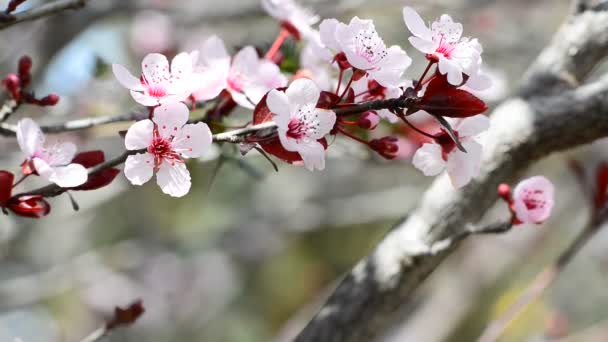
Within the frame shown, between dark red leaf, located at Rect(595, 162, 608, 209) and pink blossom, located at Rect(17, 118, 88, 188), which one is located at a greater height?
pink blossom, located at Rect(17, 118, 88, 188)

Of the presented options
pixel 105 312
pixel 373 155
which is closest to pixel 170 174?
pixel 373 155

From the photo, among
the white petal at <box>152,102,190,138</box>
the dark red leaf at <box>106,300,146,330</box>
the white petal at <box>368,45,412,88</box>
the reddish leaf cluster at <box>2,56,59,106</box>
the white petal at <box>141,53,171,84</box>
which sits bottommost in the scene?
the dark red leaf at <box>106,300,146,330</box>

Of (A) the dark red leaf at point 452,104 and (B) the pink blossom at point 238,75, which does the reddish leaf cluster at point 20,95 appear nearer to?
(B) the pink blossom at point 238,75

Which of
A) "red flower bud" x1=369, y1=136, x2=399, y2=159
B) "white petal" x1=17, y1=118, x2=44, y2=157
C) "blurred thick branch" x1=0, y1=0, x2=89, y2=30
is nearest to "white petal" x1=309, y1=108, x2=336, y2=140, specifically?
"red flower bud" x1=369, y1=136, x2=399, y2=159

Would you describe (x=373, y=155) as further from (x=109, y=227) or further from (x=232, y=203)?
(x=109, y=227)

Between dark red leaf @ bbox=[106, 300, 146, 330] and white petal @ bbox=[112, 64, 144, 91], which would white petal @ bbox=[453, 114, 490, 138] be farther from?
dark red leaf @ bbox=[106, 300, 146, 330]
